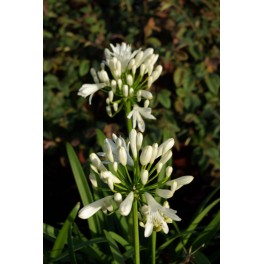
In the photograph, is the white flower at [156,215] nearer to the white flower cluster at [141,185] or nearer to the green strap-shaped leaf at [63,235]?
the white flower cluster at [141,185]

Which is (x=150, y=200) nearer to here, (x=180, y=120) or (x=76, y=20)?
(x=180, y=120)

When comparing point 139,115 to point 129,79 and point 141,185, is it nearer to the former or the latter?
point 129,79

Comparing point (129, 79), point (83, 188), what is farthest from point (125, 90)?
point (83, 188)

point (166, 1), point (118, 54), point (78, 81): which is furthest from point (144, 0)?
point (118, 54)

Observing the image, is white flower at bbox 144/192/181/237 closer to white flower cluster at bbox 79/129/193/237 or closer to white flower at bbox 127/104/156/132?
white flower cluster at bbox 79/129/193/237

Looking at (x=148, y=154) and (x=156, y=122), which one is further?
(x=156, y=122)

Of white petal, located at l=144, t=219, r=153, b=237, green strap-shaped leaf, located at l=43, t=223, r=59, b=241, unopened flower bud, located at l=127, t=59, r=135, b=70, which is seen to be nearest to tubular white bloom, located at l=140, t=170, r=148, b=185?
white petal, located at l=144, t=219, r=153, b=237
